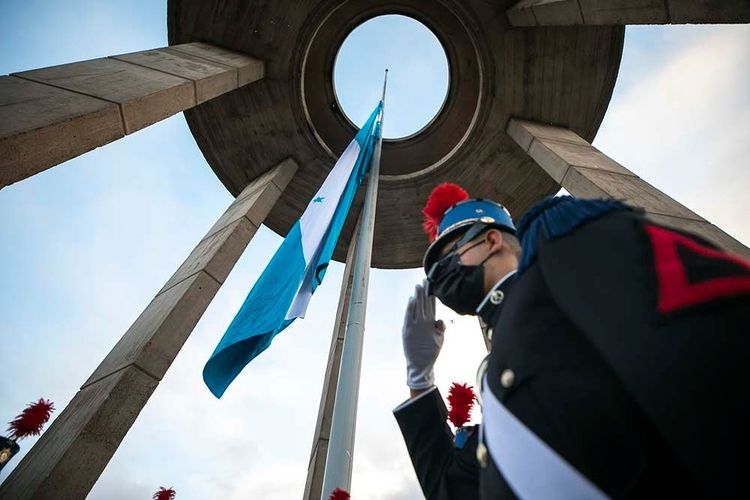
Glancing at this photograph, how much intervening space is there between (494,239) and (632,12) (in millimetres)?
4549

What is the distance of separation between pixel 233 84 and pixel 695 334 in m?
7.17

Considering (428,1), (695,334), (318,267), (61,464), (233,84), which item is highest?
(428,1)

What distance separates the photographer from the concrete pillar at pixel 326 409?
17.8 ft

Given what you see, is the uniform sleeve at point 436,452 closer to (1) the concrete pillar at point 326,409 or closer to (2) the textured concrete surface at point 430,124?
(1) the concrete pillar at point 326,409

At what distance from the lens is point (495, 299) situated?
1.52 metres

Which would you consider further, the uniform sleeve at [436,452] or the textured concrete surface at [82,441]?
the textured concrete surface at [82,441]

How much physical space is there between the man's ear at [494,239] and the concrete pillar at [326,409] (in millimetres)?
4650

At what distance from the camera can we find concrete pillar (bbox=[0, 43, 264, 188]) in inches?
127

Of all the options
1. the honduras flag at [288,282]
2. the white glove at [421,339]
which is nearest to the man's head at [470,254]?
the white glove at [421,339]

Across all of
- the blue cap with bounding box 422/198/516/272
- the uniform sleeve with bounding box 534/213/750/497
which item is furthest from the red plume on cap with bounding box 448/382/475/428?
the uniform sleeve with bounding box 534/213/750/497

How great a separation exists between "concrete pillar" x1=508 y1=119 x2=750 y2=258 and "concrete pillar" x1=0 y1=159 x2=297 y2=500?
518 cm

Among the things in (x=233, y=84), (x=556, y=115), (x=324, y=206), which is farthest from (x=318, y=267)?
(x=556, y=115)

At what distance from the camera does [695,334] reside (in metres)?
0.68

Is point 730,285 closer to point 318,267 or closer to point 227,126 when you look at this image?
point 318,267
